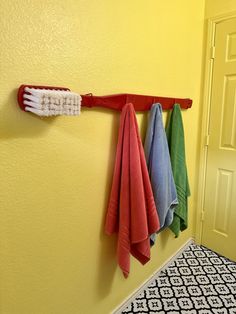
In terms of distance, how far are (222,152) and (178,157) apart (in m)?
0.54

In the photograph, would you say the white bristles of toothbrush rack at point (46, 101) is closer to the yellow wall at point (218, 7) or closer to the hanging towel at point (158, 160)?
the hanging towel at point (158, 160)

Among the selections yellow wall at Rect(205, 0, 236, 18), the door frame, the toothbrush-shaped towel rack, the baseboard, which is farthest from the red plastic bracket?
the baseboard

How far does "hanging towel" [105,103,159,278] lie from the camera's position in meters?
1.11

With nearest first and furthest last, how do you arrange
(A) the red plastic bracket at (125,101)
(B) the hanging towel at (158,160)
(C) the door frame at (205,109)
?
(A) the red plastic bracket at (125,101) → (B) the hanging towel at (158,160) → (C) the door frame at (205,109)

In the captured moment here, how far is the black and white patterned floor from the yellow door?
0.21m

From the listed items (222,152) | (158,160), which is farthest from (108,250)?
(222,152)

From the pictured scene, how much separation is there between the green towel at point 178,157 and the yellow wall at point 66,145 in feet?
0.72

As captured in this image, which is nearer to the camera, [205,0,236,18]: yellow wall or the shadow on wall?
the shadow on wall

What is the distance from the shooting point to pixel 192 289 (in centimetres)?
161

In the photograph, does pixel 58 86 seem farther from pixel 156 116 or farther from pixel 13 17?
pixel 156 116

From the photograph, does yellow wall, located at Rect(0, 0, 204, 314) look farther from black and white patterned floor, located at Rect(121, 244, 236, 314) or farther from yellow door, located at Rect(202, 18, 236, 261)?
yellow door, located at Rect(202, 18, 236, 261)

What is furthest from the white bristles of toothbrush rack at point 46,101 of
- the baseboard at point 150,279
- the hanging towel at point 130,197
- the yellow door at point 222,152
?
the yellow door at point 222,152

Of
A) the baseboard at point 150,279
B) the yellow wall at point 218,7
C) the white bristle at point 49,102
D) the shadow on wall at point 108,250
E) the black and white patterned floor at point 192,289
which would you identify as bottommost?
the black and white patterned floor at point 192,289

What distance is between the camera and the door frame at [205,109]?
176 centimetres
